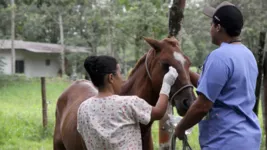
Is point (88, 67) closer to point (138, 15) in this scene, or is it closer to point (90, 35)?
point (138, 15)

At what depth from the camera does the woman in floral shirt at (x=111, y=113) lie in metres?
2.81

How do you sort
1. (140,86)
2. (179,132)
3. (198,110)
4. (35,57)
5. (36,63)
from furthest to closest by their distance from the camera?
(36,63)
(35,57)
(140,86)
(179,132)
(198,110)

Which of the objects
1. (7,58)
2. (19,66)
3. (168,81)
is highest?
(168,81)

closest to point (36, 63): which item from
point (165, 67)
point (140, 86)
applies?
point (140, 86)

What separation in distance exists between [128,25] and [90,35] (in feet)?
57.7

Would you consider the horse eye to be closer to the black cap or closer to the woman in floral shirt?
the woman in floral shirt

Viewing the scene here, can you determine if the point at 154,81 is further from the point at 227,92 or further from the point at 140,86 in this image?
the point at 227,92

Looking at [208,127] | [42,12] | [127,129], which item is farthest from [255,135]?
[42,12]

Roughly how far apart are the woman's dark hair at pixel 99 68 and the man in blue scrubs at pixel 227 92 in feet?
2.15

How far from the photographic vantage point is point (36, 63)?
122 feet

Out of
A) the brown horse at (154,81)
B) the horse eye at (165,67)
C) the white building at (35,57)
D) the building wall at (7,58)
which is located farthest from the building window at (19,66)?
the horse eye at (165,67)

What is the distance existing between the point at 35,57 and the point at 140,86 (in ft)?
114

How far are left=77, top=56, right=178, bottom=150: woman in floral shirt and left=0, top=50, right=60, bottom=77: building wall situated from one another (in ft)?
110

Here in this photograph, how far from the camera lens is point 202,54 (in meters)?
38.0
